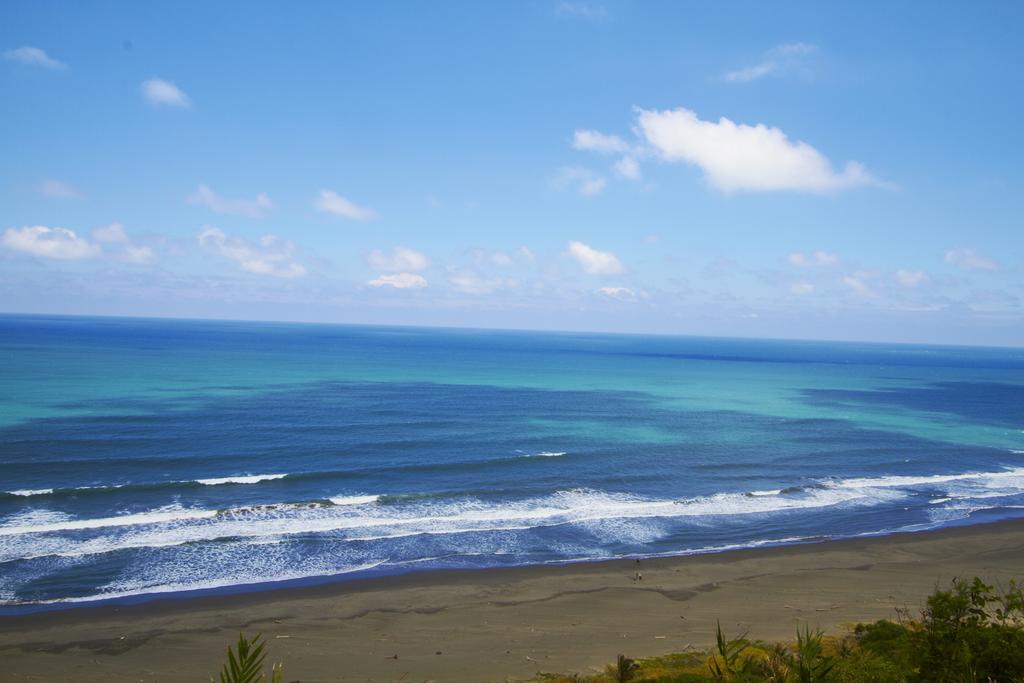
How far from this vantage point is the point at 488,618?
2138cm

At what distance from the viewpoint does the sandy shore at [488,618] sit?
59.1 ft

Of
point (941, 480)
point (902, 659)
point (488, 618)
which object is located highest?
point (902, 659)

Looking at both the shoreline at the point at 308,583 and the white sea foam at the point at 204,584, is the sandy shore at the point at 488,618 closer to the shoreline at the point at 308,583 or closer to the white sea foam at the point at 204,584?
the shoreline at the point at 308,583

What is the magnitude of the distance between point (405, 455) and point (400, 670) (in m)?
24.1

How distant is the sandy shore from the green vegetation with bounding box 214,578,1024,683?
2.33 meters

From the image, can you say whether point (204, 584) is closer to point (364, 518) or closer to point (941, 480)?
point (364, 518)

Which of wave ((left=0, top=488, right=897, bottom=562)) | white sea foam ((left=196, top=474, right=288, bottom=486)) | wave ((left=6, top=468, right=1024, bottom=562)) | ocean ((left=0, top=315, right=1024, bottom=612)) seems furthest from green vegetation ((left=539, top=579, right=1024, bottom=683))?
white sea foam ((left=196, top=474, right=288, bottom=486))

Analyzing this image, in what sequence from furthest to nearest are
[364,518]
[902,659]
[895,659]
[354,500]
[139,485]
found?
[139,485], [354,500], [364,518], [895,659], [902,659]

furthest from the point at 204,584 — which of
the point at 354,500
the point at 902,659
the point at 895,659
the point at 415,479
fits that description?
the point at 902,659

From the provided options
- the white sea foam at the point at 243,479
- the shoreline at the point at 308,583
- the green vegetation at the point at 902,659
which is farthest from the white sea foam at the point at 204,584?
the white sea foam at the point at 243,479

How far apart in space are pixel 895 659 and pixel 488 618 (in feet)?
40.5

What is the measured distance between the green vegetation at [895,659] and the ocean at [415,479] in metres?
10.8

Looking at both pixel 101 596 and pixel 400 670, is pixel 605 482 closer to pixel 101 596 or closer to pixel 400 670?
pixel 400 670

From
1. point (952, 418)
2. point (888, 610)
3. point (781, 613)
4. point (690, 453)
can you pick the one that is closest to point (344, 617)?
point (781, 613)
